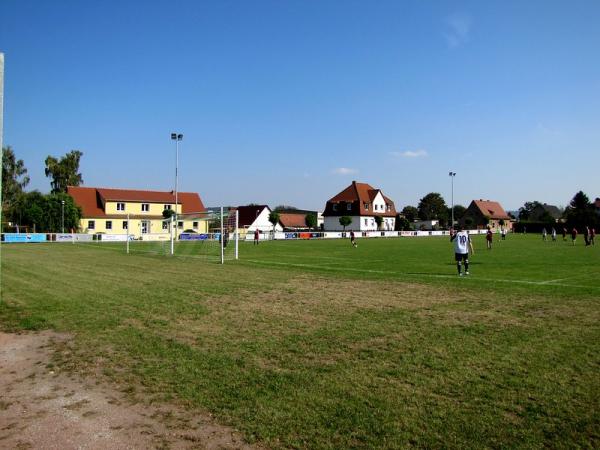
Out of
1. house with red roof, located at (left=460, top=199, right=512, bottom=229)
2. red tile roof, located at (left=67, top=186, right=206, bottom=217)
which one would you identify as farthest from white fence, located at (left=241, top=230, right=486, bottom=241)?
house with red roof, located at (left=460, top=199, right=512, bottom=229)

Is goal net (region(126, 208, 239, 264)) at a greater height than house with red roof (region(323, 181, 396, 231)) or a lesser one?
lesser

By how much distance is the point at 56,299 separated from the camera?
40.6ft

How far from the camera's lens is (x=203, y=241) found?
40.8 m

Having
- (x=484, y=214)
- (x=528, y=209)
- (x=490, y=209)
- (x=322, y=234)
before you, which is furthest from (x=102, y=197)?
(x=528, y=209)

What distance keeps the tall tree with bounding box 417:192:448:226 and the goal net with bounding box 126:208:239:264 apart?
87914 millimetres

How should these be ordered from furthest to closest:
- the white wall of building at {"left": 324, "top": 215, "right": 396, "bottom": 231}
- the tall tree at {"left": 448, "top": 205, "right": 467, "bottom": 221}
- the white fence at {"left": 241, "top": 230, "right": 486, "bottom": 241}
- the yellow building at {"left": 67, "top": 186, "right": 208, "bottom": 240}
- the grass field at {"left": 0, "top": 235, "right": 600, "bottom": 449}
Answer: the tall tree at {"left": 448, "top": 205, "right": 467, "bottom": 221}
the white wall of building at {"left": 324, "top": 215, "right": 396, "bottom": 231}
the yellow building at {"left": 67, "top": 186, "right": 208, "bottom": 240}
the white fence at {"left": 241, "top": 230, "right": 486, "bottom": 241}
the grass field at {"left": 0, "top": 235, "right": 600, "bottom": 449}

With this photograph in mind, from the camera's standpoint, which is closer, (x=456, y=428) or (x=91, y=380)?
(x=456, y=428)

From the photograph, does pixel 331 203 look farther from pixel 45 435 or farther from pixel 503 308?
pixel 45 435

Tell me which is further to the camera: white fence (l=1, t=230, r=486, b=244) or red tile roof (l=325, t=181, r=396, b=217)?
red tile roof (l=325, t=181, r=396, b=217)

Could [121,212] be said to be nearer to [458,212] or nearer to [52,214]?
[52,214]

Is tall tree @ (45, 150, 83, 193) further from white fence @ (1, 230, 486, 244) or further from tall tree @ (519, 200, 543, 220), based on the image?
tall tree @ (519, 200, 543, 220)

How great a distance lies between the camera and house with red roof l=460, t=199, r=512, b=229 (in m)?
118

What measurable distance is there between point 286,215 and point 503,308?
101 m

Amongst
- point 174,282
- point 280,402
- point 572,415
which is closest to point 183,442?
point 280,402
